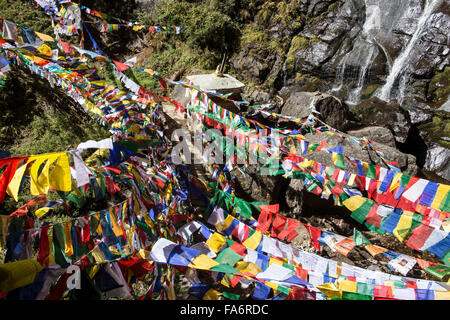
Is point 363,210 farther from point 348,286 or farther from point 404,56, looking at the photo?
point 404,56

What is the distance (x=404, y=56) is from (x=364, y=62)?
6.09ft

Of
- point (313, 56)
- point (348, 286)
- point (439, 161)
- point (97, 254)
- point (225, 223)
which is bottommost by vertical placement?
point (439, 161)

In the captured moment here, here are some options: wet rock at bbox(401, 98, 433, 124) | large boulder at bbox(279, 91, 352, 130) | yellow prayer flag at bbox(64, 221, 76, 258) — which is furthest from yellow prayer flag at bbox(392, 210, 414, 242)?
wet rock at bbox(401, 98, 433, 124)

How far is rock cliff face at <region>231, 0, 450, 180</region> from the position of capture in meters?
11.1

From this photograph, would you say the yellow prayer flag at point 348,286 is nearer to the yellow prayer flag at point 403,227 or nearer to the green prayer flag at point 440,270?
the green prayer flag at point 440,270

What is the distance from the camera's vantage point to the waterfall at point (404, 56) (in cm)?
1284

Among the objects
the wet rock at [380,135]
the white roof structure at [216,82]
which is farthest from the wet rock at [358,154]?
the white roof structure at [216,82]

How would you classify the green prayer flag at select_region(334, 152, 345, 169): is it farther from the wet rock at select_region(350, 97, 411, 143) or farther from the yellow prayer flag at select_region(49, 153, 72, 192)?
the wet rock at select_region(350, 97, 411, 143)

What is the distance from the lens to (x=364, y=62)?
13445mm

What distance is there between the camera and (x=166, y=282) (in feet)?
8.61

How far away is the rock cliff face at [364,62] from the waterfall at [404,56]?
4 centimetres

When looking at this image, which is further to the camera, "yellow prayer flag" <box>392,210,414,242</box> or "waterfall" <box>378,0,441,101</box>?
"waterfall" <box>378,0,441,101</box>

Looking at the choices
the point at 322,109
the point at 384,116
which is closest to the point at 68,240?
the point at 322,109

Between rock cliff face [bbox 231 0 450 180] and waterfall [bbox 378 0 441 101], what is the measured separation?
43 millimetres
